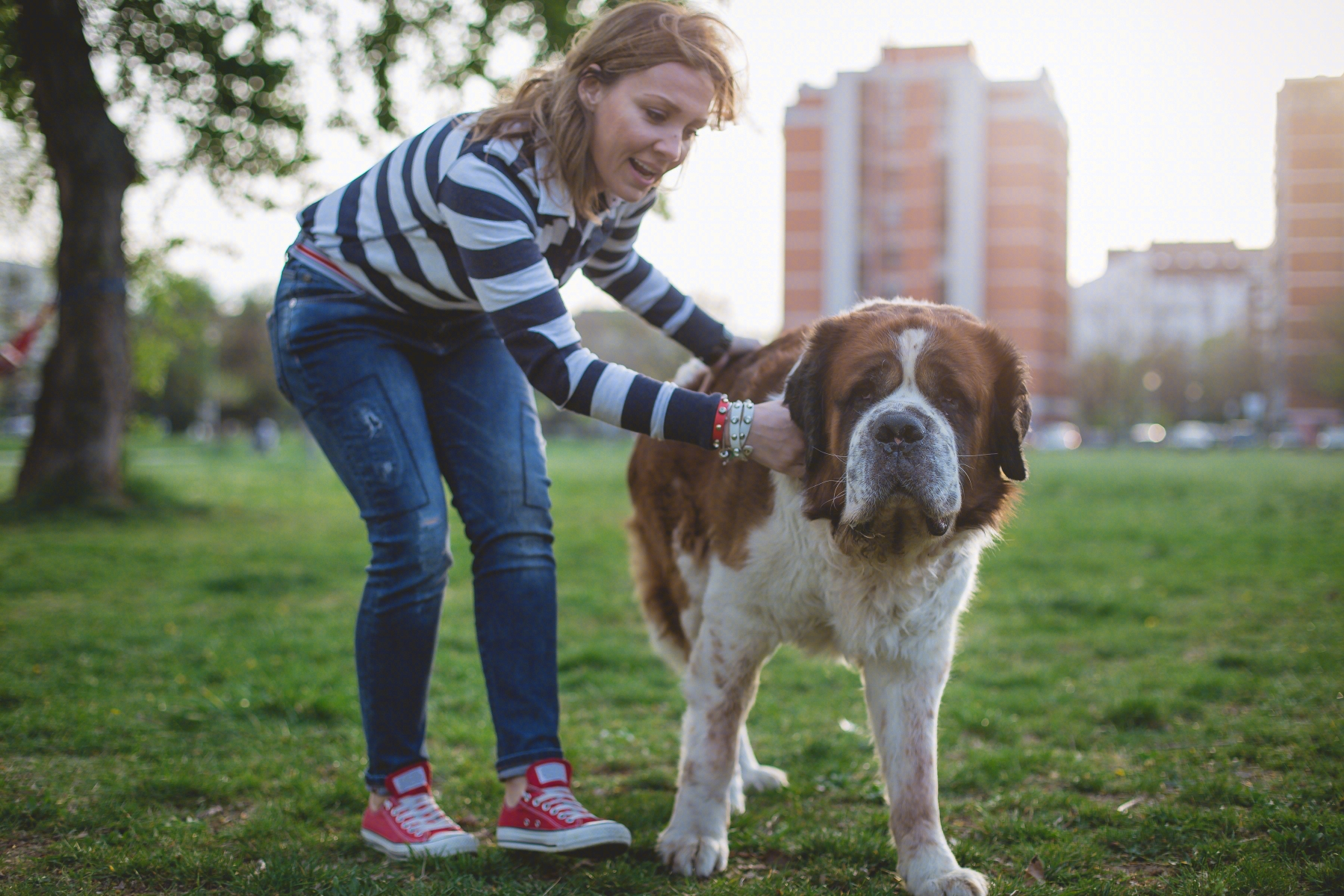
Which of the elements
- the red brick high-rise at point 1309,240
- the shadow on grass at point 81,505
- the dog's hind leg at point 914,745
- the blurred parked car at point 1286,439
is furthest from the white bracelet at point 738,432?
the blurred parked car at point 1286,439

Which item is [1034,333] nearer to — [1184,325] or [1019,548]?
[1184,325]

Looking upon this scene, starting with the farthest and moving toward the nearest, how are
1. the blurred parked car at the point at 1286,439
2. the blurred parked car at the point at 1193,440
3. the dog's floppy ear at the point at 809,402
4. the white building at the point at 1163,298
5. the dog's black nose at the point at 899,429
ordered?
1. the white building at the point at 1163,298
2. the blurred parked car at the point at 1193,440
3. the blurred parked car at the point at 1286,439
4. the dog's floppy ear at the point at 809,402
5. the dog's black nose at the point at 899,429

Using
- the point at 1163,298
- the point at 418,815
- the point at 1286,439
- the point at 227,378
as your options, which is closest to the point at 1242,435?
the point at 1286,439

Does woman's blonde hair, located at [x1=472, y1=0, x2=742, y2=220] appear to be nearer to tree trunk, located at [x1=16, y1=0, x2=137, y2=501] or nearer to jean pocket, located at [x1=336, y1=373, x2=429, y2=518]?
jean pocket, located at [x1=336, y1=373, x2=429, y2=518]

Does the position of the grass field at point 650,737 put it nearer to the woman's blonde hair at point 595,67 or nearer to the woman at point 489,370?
the woman at point 489,370

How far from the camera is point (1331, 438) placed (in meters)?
47.5

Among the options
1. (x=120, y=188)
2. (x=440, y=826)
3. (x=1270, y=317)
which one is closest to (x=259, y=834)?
(x=440, y=826)

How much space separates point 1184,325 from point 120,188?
9102cm

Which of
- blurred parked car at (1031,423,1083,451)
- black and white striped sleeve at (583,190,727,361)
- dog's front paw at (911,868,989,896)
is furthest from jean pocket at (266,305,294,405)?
blurred parked car at (1031,423,1083,451)

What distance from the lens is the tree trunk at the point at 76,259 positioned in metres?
9.89

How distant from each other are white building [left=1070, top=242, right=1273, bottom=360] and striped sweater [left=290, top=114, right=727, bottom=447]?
79.5 m

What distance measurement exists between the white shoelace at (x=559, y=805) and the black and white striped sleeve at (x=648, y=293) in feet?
4.75

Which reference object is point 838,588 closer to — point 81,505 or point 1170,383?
point 81,505

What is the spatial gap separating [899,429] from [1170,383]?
245 ft
